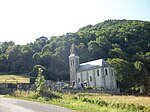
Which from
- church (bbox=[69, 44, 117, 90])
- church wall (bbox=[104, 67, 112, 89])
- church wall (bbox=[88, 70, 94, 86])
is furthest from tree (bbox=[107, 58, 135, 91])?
church wall (bbox=[88, 70, 94, 86])

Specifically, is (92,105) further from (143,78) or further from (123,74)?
(143,78)

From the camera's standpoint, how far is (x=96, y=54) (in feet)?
325

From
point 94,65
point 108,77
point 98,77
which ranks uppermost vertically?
point 94,65

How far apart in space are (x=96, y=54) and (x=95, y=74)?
2868 centimetres

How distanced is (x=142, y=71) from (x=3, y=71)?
51.8 meters

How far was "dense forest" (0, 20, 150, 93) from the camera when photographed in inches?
2864

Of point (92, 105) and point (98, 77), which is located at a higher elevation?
point (98, 77)

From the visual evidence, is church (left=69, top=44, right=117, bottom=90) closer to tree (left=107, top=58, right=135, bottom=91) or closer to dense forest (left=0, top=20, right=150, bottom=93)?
tree (left=107, top=58, right=135, bottom=91)

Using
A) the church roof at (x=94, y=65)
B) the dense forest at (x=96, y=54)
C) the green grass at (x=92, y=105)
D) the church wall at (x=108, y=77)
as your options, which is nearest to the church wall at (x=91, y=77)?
the church roof at (x=94, y=65)

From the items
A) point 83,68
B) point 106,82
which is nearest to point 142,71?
point 106,82

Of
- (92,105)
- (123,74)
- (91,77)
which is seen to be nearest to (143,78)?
(123,74)

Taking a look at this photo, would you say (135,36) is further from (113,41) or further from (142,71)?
(142,71)

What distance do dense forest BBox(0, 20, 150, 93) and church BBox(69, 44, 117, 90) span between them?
134 inches

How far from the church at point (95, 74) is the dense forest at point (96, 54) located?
3402mm
